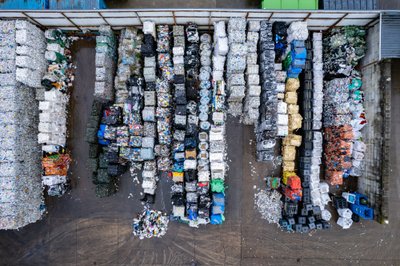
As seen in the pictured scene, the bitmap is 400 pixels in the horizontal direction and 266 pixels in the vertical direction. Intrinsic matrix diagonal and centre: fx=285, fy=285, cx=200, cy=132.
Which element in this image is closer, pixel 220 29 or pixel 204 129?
pixel 220 29

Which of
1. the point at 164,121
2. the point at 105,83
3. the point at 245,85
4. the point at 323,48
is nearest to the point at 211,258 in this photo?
the point at 164,121

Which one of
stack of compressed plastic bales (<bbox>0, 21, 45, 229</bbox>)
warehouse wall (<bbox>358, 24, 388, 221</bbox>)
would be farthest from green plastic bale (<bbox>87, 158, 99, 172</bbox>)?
warehouse wall (<bbox>358, 24, 388, 221</bbox>)

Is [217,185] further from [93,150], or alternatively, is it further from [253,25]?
[253,25]

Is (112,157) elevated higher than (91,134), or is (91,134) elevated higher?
(91,134)

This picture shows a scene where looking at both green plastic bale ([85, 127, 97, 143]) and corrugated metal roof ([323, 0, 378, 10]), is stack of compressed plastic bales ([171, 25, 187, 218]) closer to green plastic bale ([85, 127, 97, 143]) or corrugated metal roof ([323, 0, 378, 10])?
green plastic bale ([85, 127, 97, 143])

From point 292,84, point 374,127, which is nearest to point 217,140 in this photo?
point 292,84
